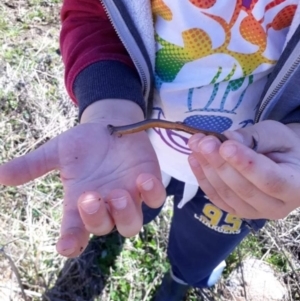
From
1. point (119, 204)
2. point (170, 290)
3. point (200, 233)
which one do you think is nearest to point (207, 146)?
point (119, 204)

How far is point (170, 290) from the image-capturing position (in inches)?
65.7

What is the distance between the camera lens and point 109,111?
880 millimetres

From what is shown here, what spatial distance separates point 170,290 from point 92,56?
0.97 metres

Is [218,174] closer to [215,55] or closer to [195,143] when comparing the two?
[195,143]

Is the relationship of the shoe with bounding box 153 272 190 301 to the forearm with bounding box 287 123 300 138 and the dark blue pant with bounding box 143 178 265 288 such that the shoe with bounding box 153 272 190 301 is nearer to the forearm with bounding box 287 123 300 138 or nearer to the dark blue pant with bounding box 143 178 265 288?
the dark blue pant with bounding box 143 178 265 288

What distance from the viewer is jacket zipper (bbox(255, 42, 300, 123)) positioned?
90 cm

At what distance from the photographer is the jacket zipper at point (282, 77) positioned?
902mm

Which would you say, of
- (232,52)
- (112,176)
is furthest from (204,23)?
(112,176)

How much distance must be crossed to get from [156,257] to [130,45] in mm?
1038

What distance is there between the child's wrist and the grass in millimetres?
852

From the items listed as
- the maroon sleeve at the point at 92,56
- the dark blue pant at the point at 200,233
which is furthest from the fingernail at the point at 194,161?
the dark blue pant at the point at 200,233

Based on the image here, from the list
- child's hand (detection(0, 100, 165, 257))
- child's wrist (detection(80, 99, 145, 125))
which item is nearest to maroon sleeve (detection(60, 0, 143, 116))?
child's wrist (detection(80, 99, 145, 125))

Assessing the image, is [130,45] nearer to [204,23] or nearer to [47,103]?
[204,23]

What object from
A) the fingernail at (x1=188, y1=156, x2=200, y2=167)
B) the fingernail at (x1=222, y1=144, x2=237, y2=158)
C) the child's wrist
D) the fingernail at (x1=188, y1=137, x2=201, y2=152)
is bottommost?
the child's wrist
